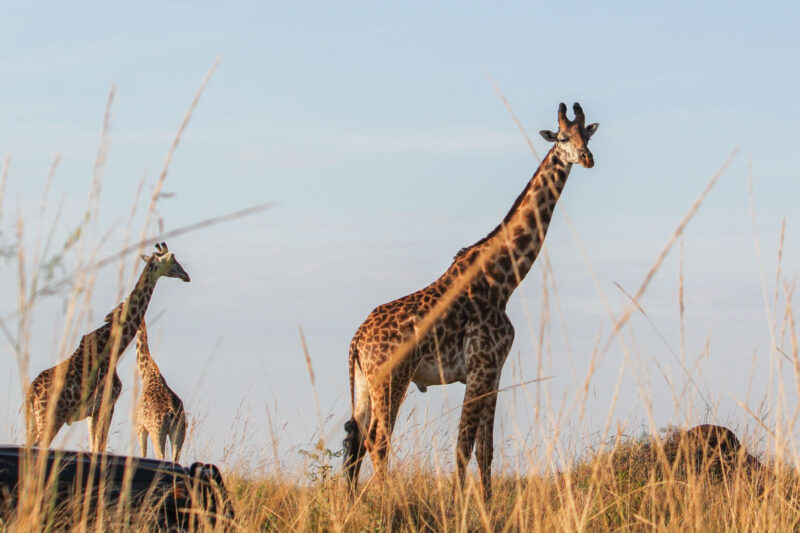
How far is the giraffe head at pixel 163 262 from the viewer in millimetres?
11117

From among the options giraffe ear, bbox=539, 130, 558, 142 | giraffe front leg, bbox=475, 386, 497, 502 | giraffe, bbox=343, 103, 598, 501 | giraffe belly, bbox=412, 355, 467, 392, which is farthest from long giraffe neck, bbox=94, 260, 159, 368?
giraffe ear, bbox=539, 130, 558, 142

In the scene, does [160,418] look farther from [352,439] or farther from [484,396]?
[484,396]

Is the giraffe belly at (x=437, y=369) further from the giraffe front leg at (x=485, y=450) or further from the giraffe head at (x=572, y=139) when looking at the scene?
the giraffe head at (x=572, y=139)

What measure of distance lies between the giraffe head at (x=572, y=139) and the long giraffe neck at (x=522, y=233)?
9cm

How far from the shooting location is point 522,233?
866cm

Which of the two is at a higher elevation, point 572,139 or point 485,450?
point 572,139

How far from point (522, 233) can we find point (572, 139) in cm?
89

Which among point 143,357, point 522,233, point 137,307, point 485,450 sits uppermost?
point 522,233

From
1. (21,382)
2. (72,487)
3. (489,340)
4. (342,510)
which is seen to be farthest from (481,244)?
(21,382)

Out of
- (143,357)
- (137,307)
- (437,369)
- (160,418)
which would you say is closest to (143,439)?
(160,418)

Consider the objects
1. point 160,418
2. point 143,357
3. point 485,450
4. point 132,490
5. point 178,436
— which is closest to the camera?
point 132,490

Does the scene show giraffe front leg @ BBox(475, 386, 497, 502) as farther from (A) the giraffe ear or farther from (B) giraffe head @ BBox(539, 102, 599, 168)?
(A) the giraffe ear

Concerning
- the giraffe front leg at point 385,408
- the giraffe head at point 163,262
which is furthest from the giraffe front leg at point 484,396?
the giraffe head at point 163,262

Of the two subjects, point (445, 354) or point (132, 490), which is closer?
point (132, 490)
